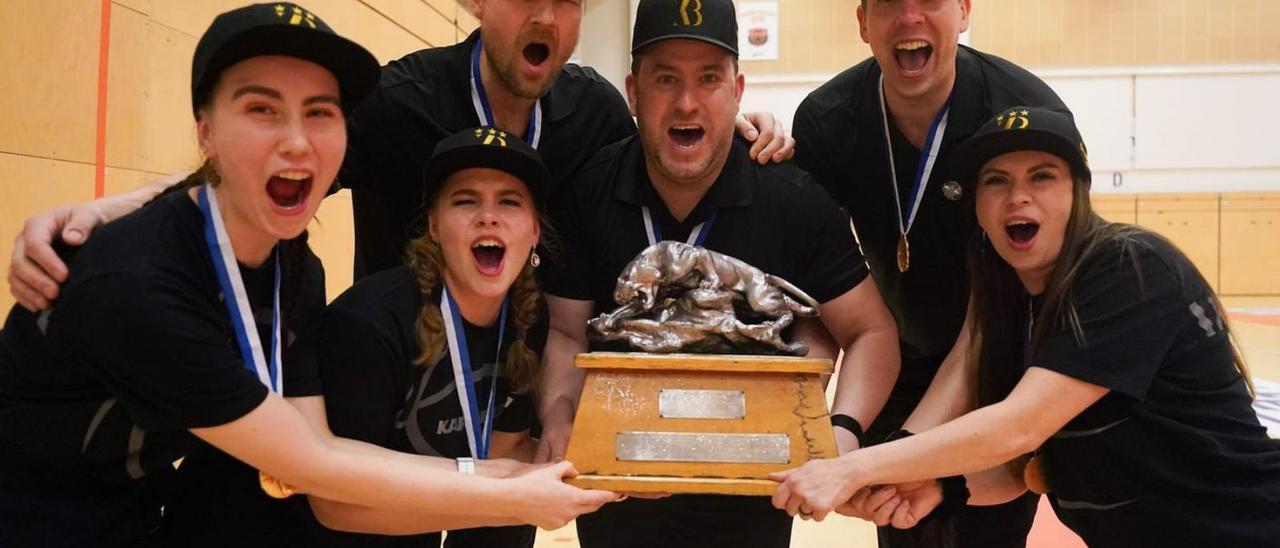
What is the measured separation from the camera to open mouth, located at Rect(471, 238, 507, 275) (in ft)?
8.61

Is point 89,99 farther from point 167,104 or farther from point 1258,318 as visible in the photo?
point 1258,318

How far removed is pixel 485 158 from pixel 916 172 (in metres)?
1.52

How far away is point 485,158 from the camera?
265 cm

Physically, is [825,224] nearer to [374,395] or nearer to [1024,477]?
[1024,477]

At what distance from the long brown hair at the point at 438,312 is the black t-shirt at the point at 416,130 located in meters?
0.56

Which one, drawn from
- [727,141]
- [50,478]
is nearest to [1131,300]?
[727,141]

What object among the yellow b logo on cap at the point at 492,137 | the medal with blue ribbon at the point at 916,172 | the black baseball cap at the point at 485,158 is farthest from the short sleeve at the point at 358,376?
the medal with blue ribbon at the point at 916,172

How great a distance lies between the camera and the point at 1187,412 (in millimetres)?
2459

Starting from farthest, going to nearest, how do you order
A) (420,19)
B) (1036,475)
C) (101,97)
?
(420,19), (101,97), (1036,475)

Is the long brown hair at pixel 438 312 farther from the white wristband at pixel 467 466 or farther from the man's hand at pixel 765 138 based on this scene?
the man's hand at pixel 765 138

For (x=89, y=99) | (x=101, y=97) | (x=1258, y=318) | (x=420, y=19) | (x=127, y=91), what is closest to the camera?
(x=89, y=99)

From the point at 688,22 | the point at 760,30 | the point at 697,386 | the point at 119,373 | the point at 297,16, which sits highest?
the point at 760,30

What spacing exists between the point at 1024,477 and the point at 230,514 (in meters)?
2.23

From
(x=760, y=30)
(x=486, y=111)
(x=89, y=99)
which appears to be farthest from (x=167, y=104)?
(x=760, y=30)
